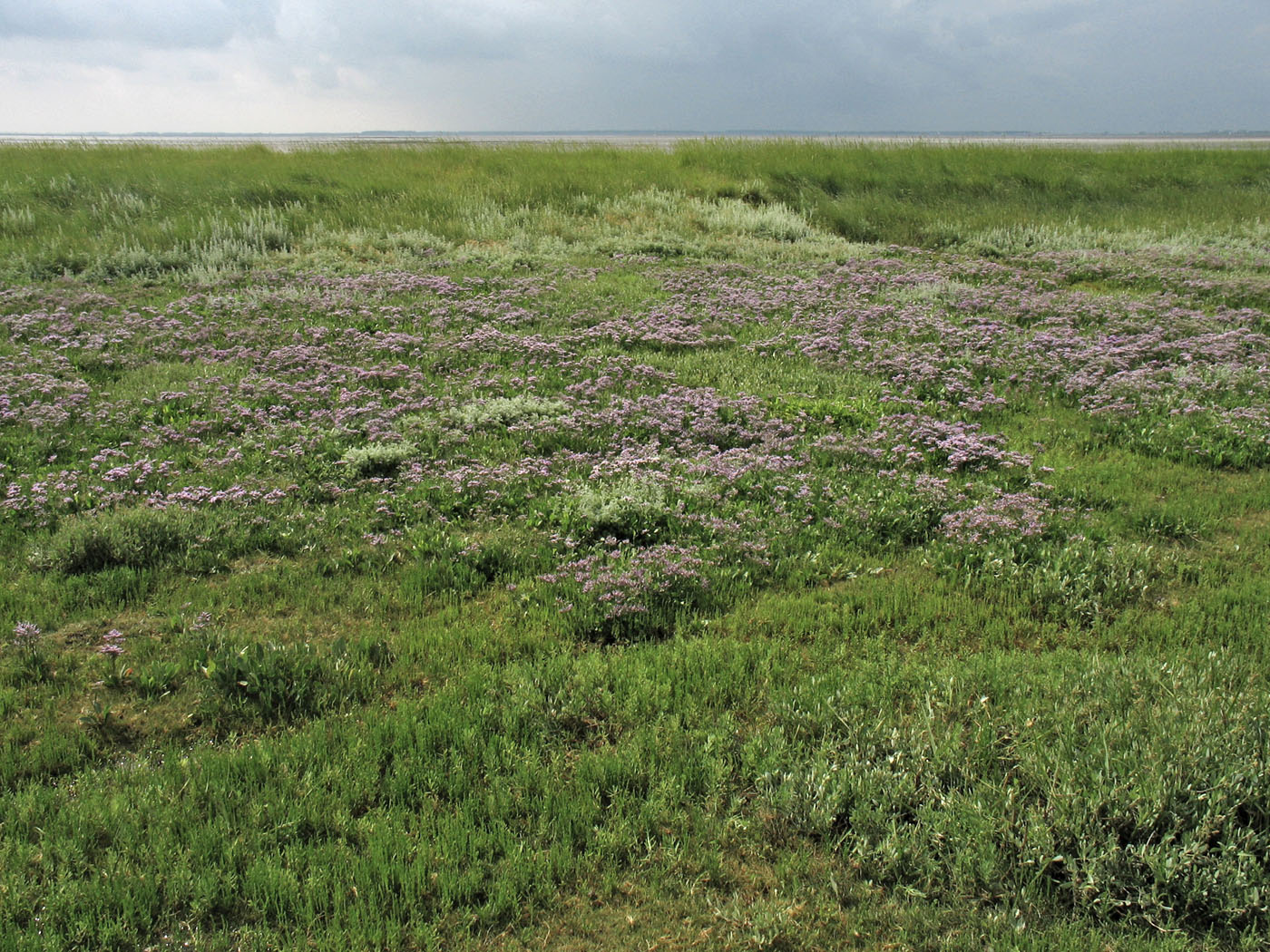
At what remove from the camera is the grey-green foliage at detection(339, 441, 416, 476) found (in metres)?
8.45

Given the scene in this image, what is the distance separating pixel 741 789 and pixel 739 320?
1101 cm

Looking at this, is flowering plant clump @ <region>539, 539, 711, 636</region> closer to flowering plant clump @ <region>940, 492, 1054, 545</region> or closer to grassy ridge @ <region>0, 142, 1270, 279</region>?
flowering plant clump @ <region>940, 492, 1054, 545</region>

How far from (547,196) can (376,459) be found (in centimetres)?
1922

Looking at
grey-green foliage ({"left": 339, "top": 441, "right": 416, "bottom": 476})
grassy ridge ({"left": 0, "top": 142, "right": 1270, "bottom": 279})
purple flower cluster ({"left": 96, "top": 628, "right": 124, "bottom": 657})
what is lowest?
purple flower cluster ({"left": 96, "top": 628, "right": 124, "bottom": 657})

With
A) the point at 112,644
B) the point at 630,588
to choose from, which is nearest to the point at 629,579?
the point at 630,588

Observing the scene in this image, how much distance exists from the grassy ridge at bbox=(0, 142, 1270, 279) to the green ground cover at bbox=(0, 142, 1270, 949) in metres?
4.50

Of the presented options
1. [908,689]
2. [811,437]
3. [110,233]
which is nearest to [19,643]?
[908,689]

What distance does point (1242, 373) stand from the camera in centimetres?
1134

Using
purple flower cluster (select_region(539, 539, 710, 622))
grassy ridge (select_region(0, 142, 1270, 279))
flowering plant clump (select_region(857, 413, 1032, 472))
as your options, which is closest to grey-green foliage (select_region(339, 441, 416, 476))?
purple flower cluster (select_region(539, 539, 710, 622))

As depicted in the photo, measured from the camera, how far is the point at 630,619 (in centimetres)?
632

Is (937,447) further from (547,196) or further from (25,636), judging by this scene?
(547,196)

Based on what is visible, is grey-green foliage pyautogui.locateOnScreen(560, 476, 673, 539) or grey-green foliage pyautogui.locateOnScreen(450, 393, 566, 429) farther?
grey-green foliage pyautogui.locateOnScreen(450, 393, 566, 429)

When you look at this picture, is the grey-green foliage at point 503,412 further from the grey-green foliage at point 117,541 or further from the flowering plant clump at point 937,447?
the flowering plant clump at point 937,447

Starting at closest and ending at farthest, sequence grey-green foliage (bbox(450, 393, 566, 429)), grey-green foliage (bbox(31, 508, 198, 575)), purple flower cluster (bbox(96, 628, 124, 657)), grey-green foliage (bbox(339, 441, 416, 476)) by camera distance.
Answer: purple flower cluster (bbox(96, 628, 124, 657)) < grey-green foliage (bbox(31, 508, 198, 575)) < grey-green foliage (bbox(339, 441, 416, 476)) < grey-green foliage (bbox(450, 393, 566, 429))
